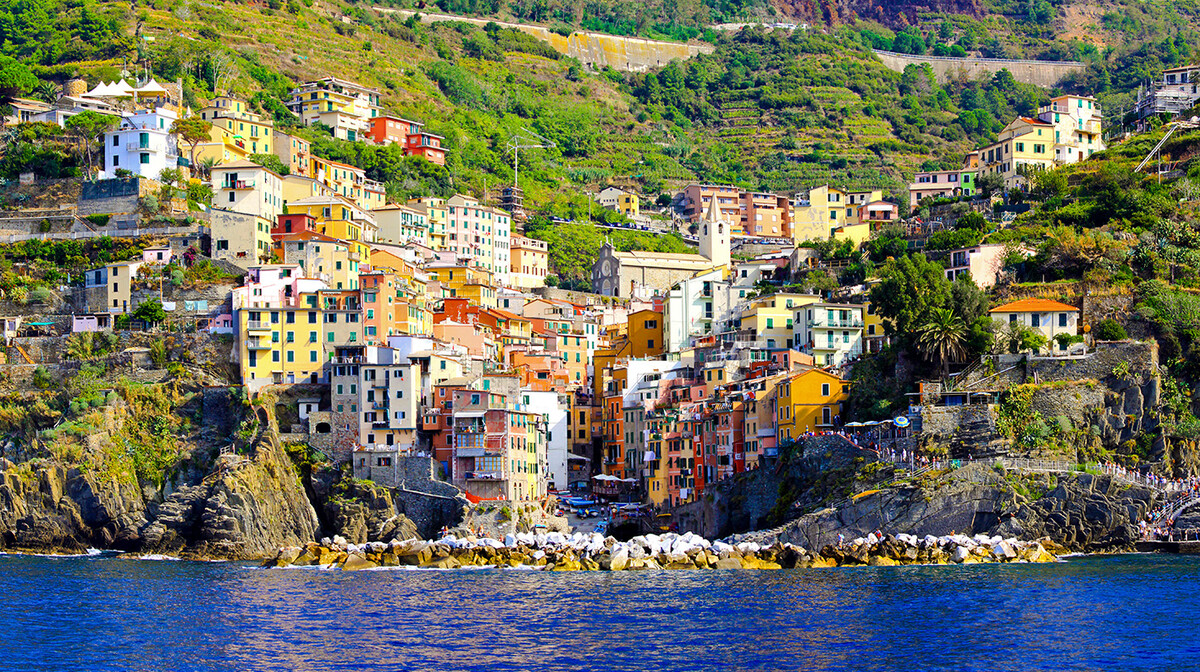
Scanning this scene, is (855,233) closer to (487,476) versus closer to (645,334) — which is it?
(645,334)

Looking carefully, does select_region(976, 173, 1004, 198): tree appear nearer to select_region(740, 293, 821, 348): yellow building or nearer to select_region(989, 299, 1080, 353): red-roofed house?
select_region(740, 293, 821, 348): yellow building

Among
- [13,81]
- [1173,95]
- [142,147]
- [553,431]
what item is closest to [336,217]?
[142,147]

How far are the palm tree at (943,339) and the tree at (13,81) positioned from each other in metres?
73.5

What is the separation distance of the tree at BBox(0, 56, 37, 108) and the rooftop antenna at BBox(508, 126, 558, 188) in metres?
48.4

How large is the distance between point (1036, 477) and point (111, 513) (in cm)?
4613

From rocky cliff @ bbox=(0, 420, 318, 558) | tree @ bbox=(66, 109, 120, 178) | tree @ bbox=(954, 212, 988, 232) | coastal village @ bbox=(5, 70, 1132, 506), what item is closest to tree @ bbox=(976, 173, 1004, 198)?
coastal village @ bbox=(5, 70, 1132, 506)

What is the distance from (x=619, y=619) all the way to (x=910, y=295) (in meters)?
33.8

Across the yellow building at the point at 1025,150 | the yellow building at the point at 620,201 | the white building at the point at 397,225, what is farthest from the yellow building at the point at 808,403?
the yellow building at the point at 620,201

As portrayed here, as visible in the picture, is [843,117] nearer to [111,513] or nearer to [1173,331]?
[1173,331]

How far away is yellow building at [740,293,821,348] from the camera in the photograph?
93875 mm

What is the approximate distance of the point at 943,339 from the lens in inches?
3063

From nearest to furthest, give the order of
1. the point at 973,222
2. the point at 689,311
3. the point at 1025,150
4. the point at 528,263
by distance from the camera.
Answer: the point at 973,222
the point at 689,311
the point at 1025,150
the point at 528,263

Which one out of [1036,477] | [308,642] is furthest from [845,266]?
[308,642]

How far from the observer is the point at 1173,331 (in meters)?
78.3
